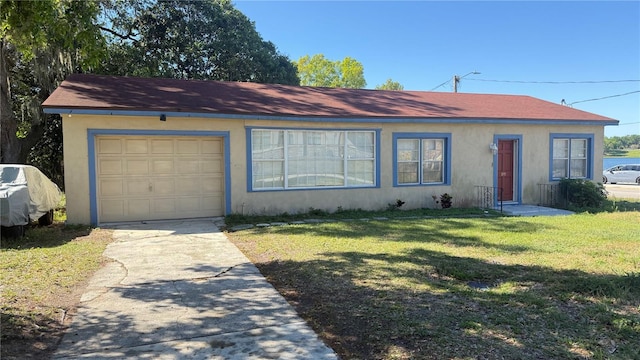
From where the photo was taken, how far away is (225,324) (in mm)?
4293

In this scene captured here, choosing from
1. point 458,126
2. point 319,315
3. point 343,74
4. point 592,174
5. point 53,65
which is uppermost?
point 343,74

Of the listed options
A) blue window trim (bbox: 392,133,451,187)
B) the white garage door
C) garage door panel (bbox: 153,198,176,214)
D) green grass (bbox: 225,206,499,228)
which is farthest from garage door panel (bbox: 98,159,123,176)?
blue window trim (bbox: 392,133,451,187)

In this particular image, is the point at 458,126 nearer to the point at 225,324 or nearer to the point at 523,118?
the point at 523,118

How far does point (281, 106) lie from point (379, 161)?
10.5 ft

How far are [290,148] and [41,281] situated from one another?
7.11 m

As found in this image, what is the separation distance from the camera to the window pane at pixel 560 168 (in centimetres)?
1455

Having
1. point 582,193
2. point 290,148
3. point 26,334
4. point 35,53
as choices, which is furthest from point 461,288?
point 35,53

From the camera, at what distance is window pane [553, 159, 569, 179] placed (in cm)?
1455

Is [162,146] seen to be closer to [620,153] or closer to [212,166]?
[212,166]

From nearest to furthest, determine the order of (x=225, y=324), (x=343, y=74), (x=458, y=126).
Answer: (x=225, y=324)
(x=458, y=126)
(x=343, y=74)

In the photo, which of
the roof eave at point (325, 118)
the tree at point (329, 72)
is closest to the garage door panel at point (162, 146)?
the roof eave at point (325, 118)

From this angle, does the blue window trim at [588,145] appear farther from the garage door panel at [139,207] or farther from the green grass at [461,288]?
the garage door panel at [139,207]

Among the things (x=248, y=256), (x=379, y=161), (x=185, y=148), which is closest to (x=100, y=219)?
(x=185, y=148)

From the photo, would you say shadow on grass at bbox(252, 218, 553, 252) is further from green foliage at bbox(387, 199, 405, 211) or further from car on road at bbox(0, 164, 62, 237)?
car on road at bbox(0, 164, 62, 237)
